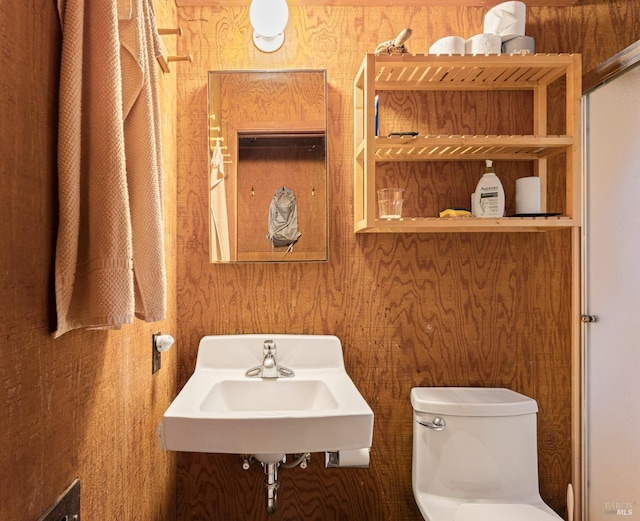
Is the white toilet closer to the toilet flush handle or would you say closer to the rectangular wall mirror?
the toilet flush handle

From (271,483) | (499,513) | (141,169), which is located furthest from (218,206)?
(499,513)

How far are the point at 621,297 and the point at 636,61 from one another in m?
0.74

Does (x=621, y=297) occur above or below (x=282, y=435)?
above

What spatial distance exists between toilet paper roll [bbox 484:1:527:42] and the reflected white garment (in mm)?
1036

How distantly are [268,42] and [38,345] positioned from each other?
4.18 feet

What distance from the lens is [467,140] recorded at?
1.32m

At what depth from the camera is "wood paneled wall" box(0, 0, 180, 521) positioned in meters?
0.65

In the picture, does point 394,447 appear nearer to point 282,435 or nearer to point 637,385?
point 282,435

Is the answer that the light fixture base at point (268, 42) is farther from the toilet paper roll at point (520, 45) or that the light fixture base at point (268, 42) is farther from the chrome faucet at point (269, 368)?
the chrome faucet at point (269, 368)

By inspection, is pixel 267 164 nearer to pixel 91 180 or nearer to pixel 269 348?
pixel 269 348

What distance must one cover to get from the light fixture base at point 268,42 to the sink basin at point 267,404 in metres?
1.04

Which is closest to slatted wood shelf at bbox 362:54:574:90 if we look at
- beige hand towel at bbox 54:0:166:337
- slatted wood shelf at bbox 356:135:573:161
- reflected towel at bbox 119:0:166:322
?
slatted wood shelf at bbox 356:135:573:161

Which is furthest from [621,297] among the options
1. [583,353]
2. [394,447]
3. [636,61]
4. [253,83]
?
[253,83]

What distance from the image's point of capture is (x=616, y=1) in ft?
5.09
